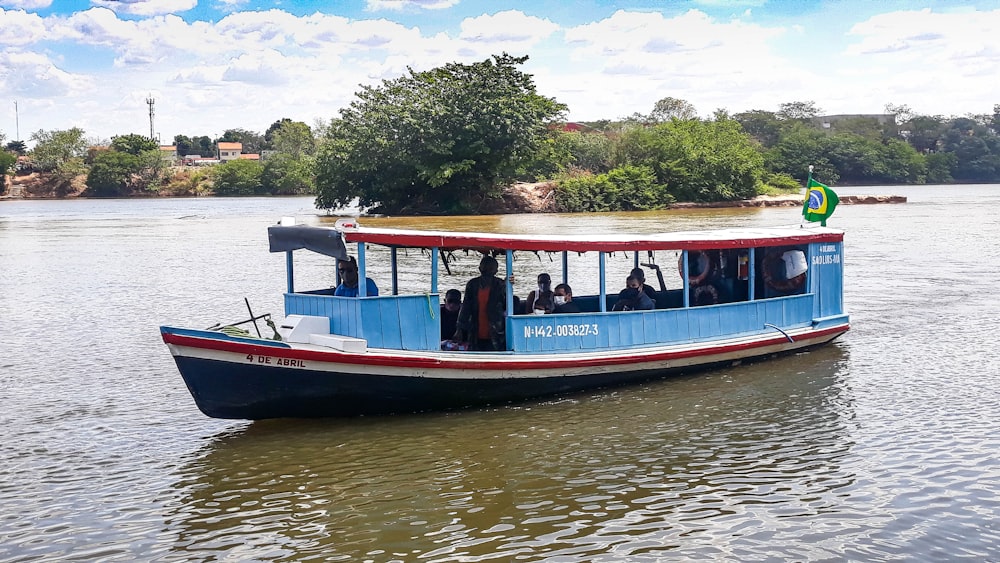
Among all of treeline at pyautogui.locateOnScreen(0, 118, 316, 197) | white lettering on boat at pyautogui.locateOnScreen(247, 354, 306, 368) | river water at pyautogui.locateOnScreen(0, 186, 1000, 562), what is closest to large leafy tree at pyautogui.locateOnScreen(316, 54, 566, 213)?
river water at pyautogui.locateOnScreen(0, 186, 1000, 562)

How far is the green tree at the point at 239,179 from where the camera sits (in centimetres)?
8856

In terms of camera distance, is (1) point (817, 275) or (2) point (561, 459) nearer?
(2) point (561, 459)

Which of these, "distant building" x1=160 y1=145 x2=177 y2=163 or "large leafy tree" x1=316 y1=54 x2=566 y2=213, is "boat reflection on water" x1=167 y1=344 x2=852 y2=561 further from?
"distant building" x1=160 y1=145 x2=177 y2=163

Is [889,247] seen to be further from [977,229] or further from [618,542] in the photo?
[618,542]

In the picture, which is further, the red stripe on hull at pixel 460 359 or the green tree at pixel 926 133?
the green tree at pixel 926 133

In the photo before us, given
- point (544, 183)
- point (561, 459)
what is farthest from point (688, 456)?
point (544, 183)

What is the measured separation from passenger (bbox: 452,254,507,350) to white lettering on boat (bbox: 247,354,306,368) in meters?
2.05

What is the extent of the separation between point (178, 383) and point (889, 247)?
73.2 feet

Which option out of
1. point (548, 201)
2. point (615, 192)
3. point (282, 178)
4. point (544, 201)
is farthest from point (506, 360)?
point (282, 178)

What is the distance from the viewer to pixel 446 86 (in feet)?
144

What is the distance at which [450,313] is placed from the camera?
10773 millimetres

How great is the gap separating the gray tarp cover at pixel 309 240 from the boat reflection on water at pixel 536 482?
1.76m

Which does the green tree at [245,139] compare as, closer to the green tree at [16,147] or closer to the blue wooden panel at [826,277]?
the green tree at [16,147]

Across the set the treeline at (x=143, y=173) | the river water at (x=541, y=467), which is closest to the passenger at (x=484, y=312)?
the river water at (x=541, y=467)
